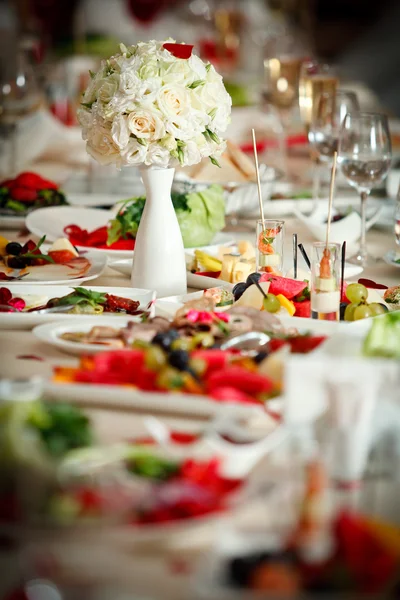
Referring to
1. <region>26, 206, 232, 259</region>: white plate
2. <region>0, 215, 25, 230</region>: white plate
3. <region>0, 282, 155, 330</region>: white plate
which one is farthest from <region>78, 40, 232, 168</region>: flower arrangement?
<region>0, 215, 25, 230</region>: white plate

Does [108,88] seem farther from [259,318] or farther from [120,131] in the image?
[259,318]

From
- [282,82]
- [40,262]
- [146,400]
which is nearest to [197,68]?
[40,262]

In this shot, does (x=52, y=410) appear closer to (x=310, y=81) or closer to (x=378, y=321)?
(x=378, y=321)

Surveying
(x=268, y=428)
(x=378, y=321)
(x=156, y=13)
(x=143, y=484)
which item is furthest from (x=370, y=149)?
(x=156, y=13)

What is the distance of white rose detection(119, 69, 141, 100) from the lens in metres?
1.89

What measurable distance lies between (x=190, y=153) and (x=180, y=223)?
500mm

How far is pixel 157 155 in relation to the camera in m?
1.96

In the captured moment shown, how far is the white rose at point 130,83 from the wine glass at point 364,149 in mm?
710

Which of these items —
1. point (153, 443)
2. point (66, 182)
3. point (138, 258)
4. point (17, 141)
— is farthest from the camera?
point (17, 141)

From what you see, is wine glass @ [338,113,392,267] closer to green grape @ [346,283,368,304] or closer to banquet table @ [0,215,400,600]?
banquet table @ [0,215,400,600]

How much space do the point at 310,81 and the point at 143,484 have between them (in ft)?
7.50

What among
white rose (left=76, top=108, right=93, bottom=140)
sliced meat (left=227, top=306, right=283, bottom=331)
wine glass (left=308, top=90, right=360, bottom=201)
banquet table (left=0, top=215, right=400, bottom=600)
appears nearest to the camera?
banquet table (left=0, top=215, right=400, bottom=600)

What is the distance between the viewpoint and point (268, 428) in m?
1.26

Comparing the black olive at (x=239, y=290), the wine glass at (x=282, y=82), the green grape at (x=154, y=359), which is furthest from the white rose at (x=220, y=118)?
the wine glass at (x=282, y=82)
